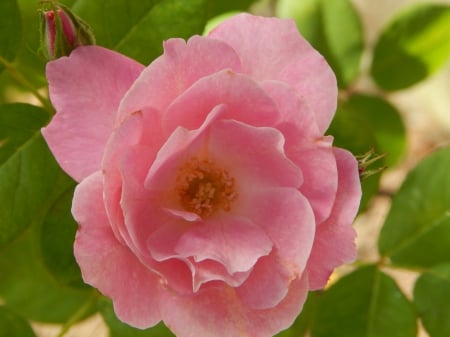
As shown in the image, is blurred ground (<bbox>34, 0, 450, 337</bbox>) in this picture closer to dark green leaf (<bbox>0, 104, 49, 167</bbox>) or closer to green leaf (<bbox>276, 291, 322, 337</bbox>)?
green leaf (<bbox>276, 291, 322, 337</bbox>)

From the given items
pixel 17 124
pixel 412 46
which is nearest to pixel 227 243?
pixel 17 124

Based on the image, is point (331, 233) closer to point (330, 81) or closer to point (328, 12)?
point (330, 81)

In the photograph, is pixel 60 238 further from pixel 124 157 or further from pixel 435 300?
pixel 435 300

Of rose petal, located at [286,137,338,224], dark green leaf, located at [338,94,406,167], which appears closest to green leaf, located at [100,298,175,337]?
rose petal, located at [286,137,338,224]

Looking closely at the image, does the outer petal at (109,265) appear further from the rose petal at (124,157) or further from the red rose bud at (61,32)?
the red rose bud at (61,32)

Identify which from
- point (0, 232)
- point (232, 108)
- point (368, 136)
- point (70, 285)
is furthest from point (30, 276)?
point (232, 108)
